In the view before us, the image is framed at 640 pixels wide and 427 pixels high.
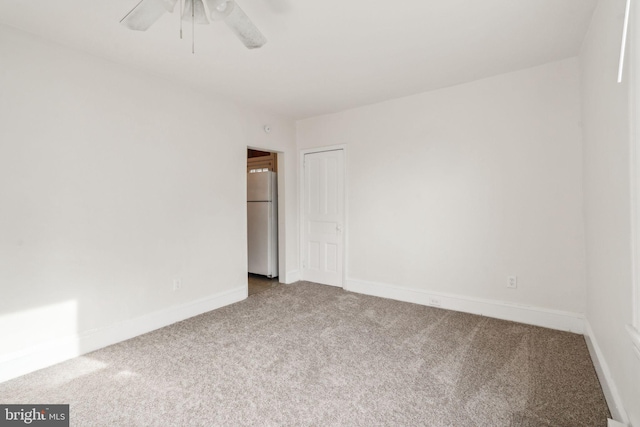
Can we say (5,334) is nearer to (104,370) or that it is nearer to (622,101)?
A: (104,370)

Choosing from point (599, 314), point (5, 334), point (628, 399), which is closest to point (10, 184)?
point (5, 334)

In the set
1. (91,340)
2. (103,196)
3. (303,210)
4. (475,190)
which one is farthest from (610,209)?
(91,340)

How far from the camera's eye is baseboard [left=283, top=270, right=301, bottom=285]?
459cm

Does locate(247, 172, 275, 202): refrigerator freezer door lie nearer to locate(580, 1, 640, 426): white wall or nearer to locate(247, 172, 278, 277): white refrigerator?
locate(247, 172, 278, 277): white refrigerator

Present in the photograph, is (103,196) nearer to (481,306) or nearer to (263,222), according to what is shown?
(263,222)

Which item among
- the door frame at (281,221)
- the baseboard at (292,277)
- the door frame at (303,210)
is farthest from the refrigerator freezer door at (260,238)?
the door frame at (303,210)

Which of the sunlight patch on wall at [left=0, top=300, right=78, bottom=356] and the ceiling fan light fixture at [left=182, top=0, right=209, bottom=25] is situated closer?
the ceiling fan light fixture at [left=182, top=0, right=209, bottom=25]

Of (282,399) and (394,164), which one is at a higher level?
(394,164)

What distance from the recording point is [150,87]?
2.96 meters

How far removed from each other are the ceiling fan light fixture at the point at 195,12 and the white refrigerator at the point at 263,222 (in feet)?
9.90

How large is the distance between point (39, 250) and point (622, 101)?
3736 millimetres

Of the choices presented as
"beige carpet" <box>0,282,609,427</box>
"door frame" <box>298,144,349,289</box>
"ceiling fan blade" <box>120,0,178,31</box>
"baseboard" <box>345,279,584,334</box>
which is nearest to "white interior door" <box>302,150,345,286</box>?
"door frame" <box>298,144,349,289</box>

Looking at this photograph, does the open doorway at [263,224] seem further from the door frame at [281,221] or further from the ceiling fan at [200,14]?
the ceiling fan at [200,14]

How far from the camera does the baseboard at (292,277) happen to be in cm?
459
